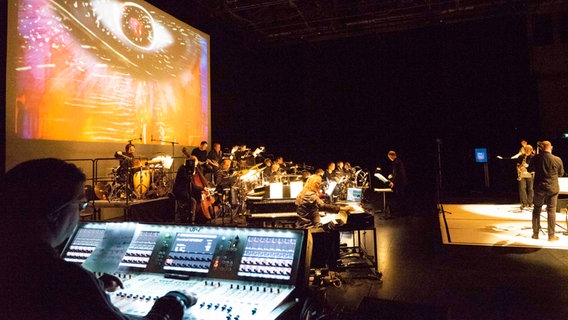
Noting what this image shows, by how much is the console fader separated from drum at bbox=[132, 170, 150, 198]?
619 centimetres

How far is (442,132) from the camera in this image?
1382 cm

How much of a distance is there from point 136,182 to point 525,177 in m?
10.4

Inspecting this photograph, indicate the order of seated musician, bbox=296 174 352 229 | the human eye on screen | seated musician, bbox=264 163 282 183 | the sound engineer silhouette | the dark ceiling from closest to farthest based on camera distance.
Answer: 1. the sound engineer silhouette
2. seated musician, bbox=296 174 352 229
3. the human eye on screen
4. seated musician, bbox=264 163 282 183
5. the dark ceiling

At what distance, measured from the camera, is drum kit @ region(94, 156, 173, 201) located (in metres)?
7.52

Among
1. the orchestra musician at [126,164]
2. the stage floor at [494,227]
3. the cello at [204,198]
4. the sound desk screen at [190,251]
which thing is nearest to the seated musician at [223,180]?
the cello at [204,198]

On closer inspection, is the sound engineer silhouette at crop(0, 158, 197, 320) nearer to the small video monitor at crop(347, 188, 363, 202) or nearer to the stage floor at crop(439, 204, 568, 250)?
the stage floor at crop(439, 204, 568, 250)

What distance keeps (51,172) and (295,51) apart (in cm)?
1456

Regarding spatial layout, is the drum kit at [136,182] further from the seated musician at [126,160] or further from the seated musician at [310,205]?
the seated musician at [310,205]

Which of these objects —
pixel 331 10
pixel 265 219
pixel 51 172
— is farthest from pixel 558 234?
pixel 331 10

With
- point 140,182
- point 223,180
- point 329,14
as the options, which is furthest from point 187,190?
point 329,14

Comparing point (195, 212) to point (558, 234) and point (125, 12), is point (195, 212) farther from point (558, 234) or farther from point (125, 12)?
point (558, 234)

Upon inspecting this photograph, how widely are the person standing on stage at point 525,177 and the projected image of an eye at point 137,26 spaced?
409 inches

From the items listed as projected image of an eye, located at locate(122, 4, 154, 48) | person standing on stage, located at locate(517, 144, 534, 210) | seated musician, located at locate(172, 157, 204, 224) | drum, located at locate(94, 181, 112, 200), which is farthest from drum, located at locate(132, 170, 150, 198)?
person standing on stage, located at locate(517, 144, 534, 210)

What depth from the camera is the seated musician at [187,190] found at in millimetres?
6703
